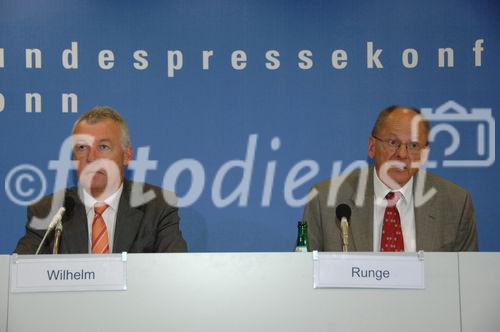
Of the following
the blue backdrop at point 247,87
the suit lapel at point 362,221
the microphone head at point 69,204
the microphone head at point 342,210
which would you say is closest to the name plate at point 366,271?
the microphone head at point 342,210

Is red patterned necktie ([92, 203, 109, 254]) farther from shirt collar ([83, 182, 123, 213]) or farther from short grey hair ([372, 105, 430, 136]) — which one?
short grey hair ([372, 105, 430, 136])

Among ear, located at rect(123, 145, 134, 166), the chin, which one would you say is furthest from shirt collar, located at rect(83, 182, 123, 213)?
the chin

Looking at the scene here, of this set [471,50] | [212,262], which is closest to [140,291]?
[212,262]

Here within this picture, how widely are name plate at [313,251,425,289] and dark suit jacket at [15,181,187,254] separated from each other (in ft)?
4.71

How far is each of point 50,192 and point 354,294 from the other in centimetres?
196

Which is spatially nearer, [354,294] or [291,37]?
[354,294]

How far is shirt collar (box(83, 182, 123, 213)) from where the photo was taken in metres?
4.26

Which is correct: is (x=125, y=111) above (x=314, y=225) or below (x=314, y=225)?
above

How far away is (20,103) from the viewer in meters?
4.29

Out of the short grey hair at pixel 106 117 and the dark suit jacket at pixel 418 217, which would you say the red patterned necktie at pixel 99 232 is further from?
the dark suit jacket at pixel 418 217

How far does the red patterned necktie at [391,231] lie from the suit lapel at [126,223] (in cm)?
125

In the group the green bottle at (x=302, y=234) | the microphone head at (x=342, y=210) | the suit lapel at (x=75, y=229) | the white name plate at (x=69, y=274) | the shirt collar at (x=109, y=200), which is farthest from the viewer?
the shirt collar at (x=109, y=200)

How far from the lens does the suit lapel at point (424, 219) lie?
422cm

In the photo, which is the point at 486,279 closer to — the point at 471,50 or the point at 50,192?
the point at 471,50
